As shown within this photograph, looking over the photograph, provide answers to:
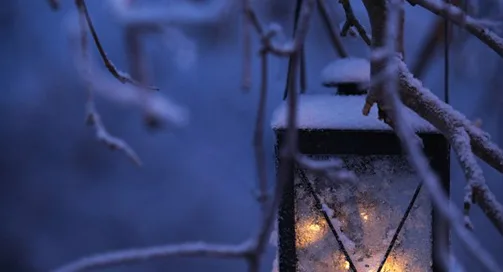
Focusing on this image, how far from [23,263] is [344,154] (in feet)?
7.49

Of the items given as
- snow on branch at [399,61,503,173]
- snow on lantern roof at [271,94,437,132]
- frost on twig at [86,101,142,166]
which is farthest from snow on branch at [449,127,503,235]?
frost on twig at [86,101,142,166]

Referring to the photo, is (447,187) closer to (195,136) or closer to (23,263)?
(195,136)

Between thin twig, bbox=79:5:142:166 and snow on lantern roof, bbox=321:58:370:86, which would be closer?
thin twig, bbox=79:5:142:166

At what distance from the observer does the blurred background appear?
100 inches

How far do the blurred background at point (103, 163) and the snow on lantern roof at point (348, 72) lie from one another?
1.54 m

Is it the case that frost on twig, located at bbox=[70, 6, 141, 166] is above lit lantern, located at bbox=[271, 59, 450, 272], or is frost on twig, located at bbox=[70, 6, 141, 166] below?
above

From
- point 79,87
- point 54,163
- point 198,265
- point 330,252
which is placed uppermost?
point 330,252

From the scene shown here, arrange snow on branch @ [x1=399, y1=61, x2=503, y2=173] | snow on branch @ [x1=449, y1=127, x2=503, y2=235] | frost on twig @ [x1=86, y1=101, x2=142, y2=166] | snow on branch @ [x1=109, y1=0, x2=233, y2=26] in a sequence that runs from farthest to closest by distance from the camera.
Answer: snow on branch @ [x1=109, y1=0, x2=233, y2=26]
frost on twig @ [x1=86, y1=101, x2=142, y2=166]
snow on branch @ [x1=399, y1=61, x2=503, y2=173]
snow on branch @ [x1=449, y1=127, x2=503, y2=235]

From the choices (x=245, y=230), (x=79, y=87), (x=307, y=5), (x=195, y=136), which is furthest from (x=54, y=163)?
(x=307, y=5)

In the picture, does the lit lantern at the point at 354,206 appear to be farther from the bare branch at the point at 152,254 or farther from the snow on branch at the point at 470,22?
the bare branch at the point at 152,254

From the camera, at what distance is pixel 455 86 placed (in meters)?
2.31

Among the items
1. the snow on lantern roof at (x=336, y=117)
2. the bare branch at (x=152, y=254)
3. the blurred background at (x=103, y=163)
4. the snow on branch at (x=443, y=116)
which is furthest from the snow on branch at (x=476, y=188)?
the blurred background at (x=103, y=163)

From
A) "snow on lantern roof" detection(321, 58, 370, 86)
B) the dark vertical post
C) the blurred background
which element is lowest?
the blurred background

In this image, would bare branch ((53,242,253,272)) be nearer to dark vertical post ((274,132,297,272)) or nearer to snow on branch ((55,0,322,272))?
snow on branch ((55,0,322,272))
